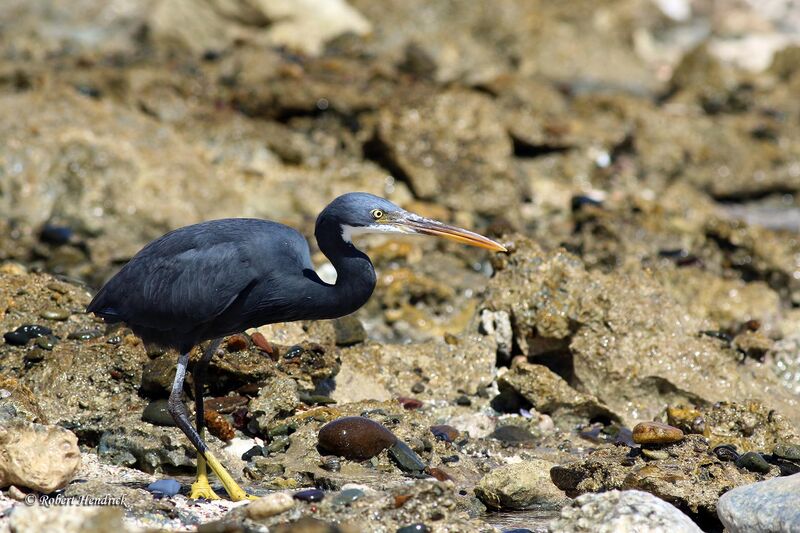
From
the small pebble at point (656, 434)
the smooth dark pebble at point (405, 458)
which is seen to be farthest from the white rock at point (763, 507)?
the smooth dark pebble at point (405, 458)

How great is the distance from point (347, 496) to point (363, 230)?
5.09 ft

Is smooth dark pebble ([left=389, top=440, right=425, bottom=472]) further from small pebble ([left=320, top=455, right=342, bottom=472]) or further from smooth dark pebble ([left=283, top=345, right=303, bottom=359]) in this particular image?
smooth dark pebble ([left=283, top=345, right=303, bottom=359])

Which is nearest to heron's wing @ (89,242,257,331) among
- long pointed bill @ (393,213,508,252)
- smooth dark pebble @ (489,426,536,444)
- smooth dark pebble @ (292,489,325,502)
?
long pointed bill @ (393,213,508,252)

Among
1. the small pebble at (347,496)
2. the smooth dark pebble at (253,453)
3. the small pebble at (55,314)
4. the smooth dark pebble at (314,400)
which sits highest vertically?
the small pebble at (347,496)

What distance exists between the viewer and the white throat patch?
562 cm

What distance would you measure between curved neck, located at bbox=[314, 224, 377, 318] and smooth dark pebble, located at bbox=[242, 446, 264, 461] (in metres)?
1.11

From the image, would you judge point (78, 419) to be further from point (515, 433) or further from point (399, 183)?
point (399, 183)

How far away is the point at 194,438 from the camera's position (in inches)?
217

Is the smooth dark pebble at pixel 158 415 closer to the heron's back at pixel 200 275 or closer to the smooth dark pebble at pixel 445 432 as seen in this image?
the heron's back at pixel 200 275

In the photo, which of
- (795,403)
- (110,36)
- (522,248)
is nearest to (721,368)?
(795,403)

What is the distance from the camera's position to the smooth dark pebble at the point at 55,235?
10.1m

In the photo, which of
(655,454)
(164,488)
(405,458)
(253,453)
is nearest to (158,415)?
(253,453)

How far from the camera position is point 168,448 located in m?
5.94

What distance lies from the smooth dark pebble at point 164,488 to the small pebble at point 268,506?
86cm
